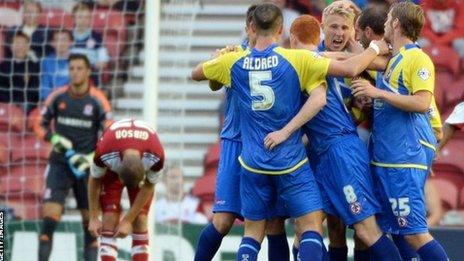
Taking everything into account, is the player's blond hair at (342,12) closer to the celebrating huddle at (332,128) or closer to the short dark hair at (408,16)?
the celebrating huddle at (332,128)

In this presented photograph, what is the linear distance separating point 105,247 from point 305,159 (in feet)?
8.05

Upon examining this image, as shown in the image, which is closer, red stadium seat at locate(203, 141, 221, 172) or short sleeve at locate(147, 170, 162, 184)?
short sleeve at locate(147, 170, 162, 184)

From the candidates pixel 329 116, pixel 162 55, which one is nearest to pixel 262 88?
pixel 329 116

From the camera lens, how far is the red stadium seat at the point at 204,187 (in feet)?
44.9

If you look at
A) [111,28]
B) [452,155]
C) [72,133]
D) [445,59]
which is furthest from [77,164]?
[445,59]

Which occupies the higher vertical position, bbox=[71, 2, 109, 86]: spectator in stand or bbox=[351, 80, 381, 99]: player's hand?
bbox=[71, 2, 109, 86]: spectator in stand

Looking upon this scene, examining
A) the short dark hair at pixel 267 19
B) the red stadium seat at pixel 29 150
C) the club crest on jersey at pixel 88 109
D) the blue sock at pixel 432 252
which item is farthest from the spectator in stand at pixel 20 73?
the blue sock at pixel 432 252

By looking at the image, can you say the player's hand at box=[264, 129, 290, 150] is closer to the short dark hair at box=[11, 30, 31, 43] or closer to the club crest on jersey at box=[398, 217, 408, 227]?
the club crest on jersey at box=[398, 217, 408, 227]

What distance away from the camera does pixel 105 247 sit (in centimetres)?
1078

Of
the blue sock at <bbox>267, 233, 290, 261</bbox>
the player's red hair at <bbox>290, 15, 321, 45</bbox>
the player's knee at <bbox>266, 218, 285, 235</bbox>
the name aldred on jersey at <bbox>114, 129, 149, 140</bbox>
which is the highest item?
the player's red hair at <bbox>290, 15, 321, 45</bbox>

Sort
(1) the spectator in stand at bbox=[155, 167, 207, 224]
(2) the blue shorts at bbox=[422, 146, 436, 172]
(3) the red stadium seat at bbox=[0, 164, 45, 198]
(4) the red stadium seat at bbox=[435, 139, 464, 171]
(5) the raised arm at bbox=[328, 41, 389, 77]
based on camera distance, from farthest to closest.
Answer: (3) the red stadium seat at bbox=[0, 164, 45, 198]
(4) the red stadium seat at bbox=[435, 139, 464, 171]
(1) the spectator in stand at bbox=[155, 167, 207, 224]
(2) the blue shorts at bbox=[422, 146, 436, 172]
(5) the raised arm at bbox=[328, 41, 389, 77]

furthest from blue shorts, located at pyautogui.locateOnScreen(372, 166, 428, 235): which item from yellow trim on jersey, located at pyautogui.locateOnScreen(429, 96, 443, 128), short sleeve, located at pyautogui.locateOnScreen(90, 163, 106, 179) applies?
short sleeve, located at pyautogui.locateOnScreen(90, 163, 106, 179)

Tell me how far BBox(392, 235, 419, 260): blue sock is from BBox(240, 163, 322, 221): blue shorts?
0.76 metres

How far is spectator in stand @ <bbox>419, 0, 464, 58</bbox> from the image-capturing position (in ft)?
46.0
